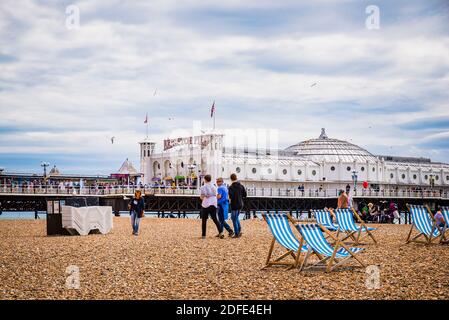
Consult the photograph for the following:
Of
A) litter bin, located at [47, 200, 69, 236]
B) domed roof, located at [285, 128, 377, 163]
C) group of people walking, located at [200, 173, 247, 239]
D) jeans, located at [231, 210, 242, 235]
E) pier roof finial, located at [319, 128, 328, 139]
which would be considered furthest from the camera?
pier roof finial, located at [319, 128, 328, 139]

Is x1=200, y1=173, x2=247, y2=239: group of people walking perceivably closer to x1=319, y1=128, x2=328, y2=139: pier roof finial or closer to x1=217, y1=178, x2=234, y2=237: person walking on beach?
x1=217, y1=178, x2=234, y2=237: person walking on beach

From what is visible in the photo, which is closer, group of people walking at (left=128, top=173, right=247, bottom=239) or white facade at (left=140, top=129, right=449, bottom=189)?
group of people walking at (left=128, top=173, right=247, bottom=239)

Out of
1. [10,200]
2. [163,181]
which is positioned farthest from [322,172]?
[10,200]

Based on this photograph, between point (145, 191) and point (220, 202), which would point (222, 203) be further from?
point (145, 191)

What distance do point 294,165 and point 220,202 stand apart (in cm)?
5511

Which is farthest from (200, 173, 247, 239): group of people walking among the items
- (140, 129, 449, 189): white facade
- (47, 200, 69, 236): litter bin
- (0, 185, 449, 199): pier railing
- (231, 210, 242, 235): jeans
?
(140, 129, 449, 189): white facade

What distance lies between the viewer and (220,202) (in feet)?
53.1

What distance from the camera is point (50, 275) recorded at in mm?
9523

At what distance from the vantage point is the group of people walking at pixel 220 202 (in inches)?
614

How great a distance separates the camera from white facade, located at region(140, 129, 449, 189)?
204 ft

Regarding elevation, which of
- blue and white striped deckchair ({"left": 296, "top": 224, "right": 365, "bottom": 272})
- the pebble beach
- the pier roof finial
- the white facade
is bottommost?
the pebble beach

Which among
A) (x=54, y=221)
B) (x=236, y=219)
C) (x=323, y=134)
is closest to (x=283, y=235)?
(x=236, y=219)

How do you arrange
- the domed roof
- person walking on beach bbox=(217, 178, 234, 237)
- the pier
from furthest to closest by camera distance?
the domed roof
the pier
person walking on beach bbox=(217, 178, 234, 237)

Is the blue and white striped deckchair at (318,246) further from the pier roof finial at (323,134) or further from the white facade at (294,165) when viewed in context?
the pier roof finial at (323,134)
